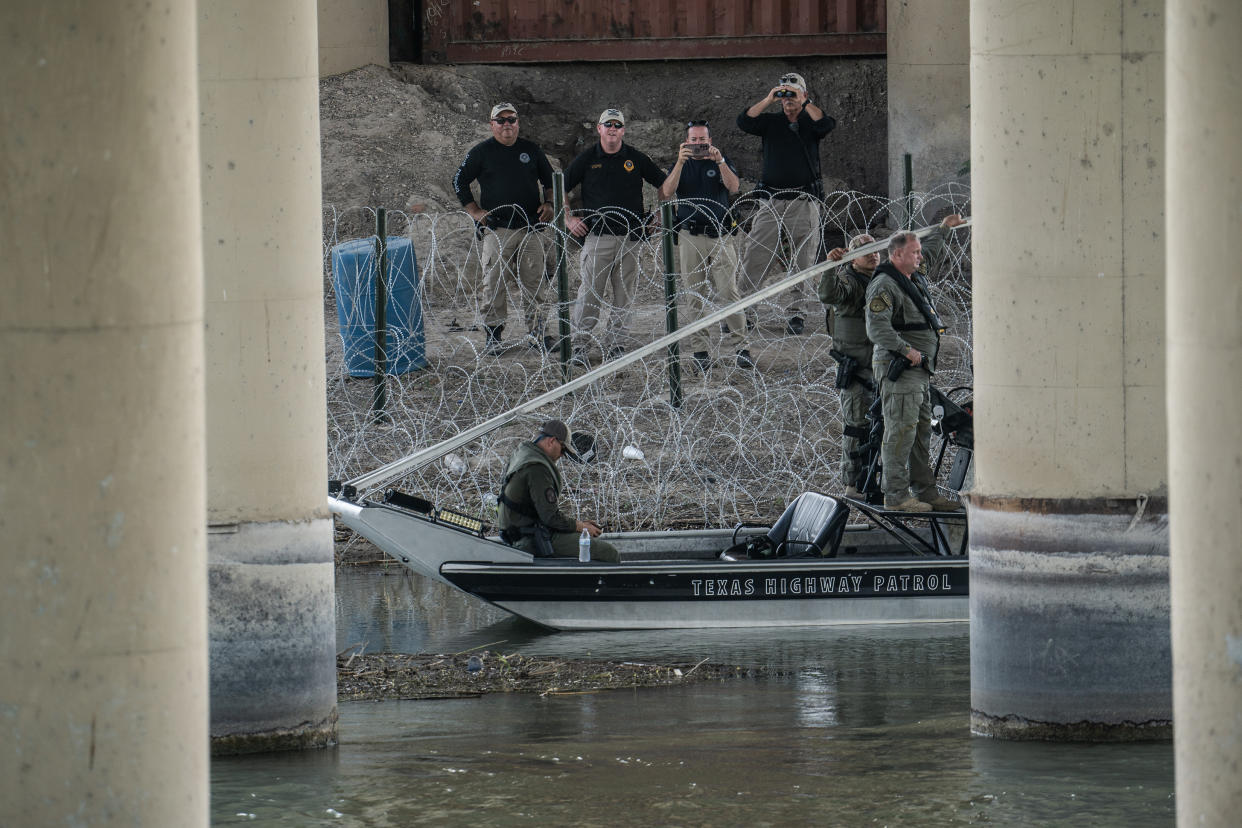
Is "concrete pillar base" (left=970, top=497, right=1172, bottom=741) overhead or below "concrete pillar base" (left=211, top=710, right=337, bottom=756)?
overhead

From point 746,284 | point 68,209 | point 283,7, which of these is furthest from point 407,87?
point 68,209

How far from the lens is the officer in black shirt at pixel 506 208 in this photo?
17.7 metres

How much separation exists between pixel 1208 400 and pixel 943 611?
7080mm

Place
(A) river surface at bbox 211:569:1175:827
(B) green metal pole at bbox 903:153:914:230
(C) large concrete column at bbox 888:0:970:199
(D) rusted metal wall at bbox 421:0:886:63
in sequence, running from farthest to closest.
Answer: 1. (D) rusted metal wall at bbox 421:0:886:63
2. (C) large concrete column at bbox 888:0:970:199
3. (B) green metal pole at bbox 903:153:914:230
4. (A) river surface at bbox 211:569:1175:827

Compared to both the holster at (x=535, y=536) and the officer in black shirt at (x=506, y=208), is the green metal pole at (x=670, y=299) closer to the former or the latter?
the officer in black shirt at (x=506, y=208)

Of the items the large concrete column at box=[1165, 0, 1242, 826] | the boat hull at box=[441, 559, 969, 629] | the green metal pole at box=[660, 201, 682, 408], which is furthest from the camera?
the green metal pole at box=[660, 201, 682, 408]

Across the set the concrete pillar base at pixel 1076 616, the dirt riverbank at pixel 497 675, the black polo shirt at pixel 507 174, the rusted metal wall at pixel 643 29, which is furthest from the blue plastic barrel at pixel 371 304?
the concrete pillar base at pixel 1076 616

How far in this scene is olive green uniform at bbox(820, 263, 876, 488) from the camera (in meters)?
14.2

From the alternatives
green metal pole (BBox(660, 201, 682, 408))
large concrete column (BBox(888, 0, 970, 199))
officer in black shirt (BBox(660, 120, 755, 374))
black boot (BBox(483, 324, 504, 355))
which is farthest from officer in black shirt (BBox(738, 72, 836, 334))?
large concrete column (BBox(888, 0, 970, 199))

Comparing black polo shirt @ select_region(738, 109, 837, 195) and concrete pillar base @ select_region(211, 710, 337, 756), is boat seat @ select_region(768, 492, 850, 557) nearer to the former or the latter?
concrete pillar base @ select_region(211, 710, 337, 756)

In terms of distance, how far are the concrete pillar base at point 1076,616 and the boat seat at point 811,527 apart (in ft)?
9.55

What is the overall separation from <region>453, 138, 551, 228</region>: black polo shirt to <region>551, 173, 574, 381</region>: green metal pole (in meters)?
0.24

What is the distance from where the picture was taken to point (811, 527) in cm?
1255

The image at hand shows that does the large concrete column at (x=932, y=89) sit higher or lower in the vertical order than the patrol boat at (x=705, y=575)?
higher
